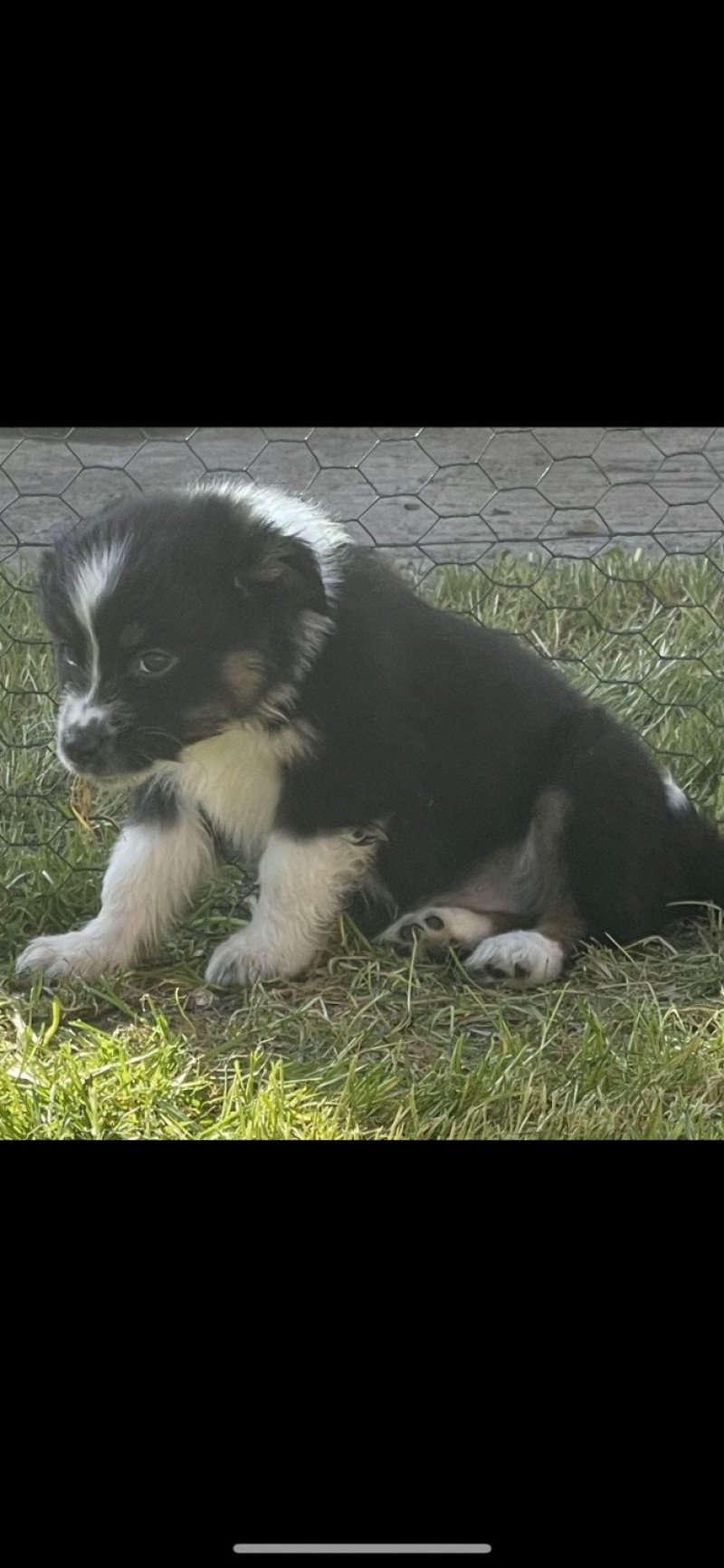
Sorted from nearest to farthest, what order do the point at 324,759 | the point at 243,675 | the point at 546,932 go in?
the point at 243,675 < the point at 324,759 < the point at 546,932

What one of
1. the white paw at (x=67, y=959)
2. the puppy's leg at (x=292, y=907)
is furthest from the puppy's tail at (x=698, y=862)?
the white paw at (x=67, y=959)

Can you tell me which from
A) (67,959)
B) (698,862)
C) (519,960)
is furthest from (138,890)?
(698,862)

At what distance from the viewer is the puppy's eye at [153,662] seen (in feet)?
8.96

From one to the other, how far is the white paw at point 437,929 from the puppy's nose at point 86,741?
0.60 metres

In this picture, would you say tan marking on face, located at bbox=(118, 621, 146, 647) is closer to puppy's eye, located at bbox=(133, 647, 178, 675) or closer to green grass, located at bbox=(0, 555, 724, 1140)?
puppy's eye, located at bbox=(133, 647, 178, 675)

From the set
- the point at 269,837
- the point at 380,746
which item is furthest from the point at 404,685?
the point at 269,837

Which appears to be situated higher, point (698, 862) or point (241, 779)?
point (241, 779)

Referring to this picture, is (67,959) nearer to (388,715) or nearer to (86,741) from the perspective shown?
(86,741)

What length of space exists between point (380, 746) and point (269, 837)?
24 cm

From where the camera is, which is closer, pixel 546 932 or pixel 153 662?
pixel 153 662

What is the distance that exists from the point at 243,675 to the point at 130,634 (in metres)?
0.21

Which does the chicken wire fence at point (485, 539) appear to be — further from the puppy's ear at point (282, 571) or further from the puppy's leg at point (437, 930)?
the puppy's leg at point (437, 930)

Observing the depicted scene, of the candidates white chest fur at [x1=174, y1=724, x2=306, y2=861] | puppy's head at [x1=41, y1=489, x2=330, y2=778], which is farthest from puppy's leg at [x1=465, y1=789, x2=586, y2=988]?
puppy's head at [x1=41, y1=489, x2=330, y2=778]

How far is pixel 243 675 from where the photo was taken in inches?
111
